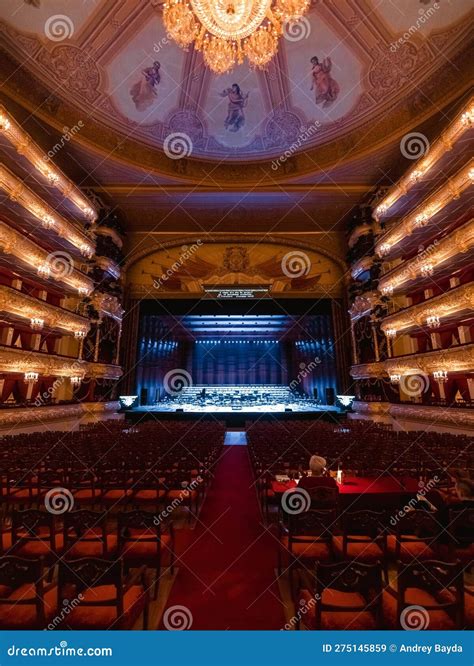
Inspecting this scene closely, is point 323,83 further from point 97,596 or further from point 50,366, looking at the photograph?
point 97,596

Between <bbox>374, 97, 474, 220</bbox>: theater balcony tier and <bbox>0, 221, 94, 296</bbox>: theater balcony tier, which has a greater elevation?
<bbox>374, 97, 474, 220</bbox>: theater balcony tier

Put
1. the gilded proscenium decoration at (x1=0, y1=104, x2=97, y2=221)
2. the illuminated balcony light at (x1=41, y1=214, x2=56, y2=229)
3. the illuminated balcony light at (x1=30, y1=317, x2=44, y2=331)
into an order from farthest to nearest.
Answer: the illuminated balcony light at (x1=41, y1=214, x2=56, y2=229)
the illuminated balcony light at (x1=30, y1=317, x2=44, y2=331)
the gilded proscenium decoration at (x1=0, y1=104, x2=97, y2=221)

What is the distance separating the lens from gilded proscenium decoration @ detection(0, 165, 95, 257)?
11.6m

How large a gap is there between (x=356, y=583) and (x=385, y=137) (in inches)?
768

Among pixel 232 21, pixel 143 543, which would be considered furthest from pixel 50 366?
pixel 232 21

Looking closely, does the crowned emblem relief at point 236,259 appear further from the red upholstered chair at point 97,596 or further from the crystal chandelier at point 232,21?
the red upholstered chair at point 97,596

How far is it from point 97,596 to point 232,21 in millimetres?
11255

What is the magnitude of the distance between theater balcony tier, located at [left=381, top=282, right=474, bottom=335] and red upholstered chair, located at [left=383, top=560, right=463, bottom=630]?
437 inches

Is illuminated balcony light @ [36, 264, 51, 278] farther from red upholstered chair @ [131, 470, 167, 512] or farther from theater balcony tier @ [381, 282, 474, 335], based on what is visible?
theater balcony tier @ [381, 282, 474, 335]

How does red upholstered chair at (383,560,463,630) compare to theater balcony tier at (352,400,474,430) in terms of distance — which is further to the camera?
theater balcony tier at (352,400,474,430)

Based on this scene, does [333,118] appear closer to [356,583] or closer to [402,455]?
[402,455]

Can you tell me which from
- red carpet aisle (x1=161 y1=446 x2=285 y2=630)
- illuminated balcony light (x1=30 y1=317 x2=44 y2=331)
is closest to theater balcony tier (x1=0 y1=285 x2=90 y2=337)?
illuminated balcony light (x1=30 y1=317 x2=44 y2=331)

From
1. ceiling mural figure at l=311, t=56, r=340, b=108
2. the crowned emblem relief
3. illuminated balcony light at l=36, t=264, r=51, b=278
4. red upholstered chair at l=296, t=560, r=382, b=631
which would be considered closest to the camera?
red upholstered chair at l=296, t=560, r=382, b=631

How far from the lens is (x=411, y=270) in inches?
579
